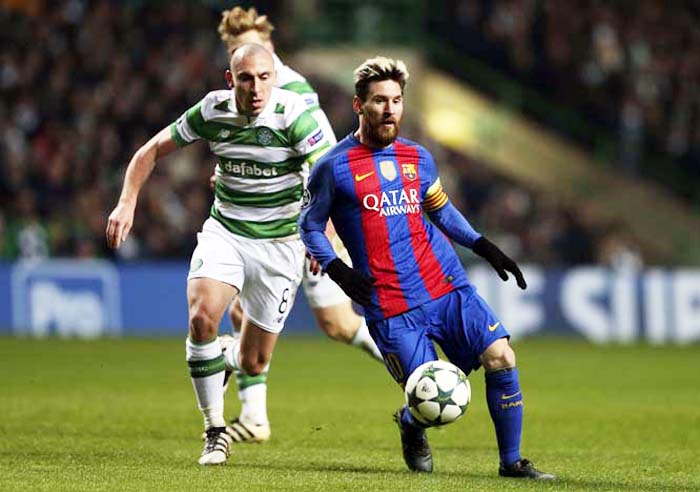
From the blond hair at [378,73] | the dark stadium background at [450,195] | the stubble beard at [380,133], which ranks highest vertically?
the blond hair at [378,73]

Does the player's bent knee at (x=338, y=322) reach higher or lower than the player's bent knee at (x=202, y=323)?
lower

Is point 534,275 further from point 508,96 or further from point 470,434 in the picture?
point 470,434

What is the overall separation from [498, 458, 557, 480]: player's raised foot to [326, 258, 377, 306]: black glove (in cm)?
115

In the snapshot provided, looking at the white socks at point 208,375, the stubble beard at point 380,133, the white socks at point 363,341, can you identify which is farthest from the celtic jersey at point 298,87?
the white socks at point 208,375

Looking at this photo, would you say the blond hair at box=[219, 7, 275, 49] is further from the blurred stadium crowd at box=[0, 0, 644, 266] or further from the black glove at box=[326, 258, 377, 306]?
Answer: the blurred stadium crowd at box=[0, 0, 644, 266]

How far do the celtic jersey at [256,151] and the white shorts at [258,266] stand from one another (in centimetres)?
7

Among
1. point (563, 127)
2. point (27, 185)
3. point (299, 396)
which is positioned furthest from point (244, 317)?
point (563, 127)

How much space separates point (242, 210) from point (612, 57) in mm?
18424

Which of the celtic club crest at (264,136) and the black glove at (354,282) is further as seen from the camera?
the celtic club crest at (264,136)

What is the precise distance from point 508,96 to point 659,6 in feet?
11.0

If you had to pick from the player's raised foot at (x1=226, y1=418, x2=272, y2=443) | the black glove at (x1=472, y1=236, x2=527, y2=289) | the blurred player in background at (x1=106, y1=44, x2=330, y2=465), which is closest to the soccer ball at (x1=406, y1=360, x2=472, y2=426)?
the black glove at (x1=472, y1=236, x2=527, y2=289)

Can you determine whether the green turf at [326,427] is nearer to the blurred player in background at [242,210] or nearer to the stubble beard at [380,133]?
the blurred player in background at [242,210]

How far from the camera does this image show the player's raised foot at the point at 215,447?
8.43 meters

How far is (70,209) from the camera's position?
2270 cm
